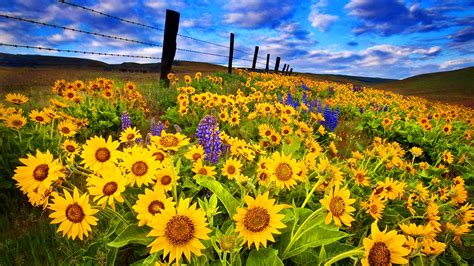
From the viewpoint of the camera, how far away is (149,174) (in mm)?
1752

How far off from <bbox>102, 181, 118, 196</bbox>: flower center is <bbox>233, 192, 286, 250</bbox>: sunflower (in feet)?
2.18

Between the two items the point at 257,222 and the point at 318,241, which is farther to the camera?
the point at 318,241

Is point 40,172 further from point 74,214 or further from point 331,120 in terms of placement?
point 331,120

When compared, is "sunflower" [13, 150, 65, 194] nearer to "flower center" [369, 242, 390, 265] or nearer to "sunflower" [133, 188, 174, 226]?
"sunflower" [133, 188, 174, 226]

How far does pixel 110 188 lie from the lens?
163cm

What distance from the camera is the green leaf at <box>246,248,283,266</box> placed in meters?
1.65

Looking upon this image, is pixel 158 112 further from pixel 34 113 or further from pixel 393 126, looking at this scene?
pixel 393 126

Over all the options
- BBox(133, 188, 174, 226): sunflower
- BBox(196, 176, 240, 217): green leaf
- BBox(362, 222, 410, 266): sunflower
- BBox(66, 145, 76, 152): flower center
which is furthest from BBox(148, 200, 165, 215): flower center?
BBox(66, 145, 76, 152): flower center

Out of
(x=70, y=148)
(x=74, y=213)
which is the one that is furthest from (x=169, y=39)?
(x=74, y=213)

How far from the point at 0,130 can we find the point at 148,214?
2305 mm

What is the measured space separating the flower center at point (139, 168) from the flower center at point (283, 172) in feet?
2.44

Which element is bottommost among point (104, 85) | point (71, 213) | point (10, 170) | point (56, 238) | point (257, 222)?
point (56, 238)

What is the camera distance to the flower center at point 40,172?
172 cm

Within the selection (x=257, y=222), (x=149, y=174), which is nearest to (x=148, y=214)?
(x=149, y=174)
